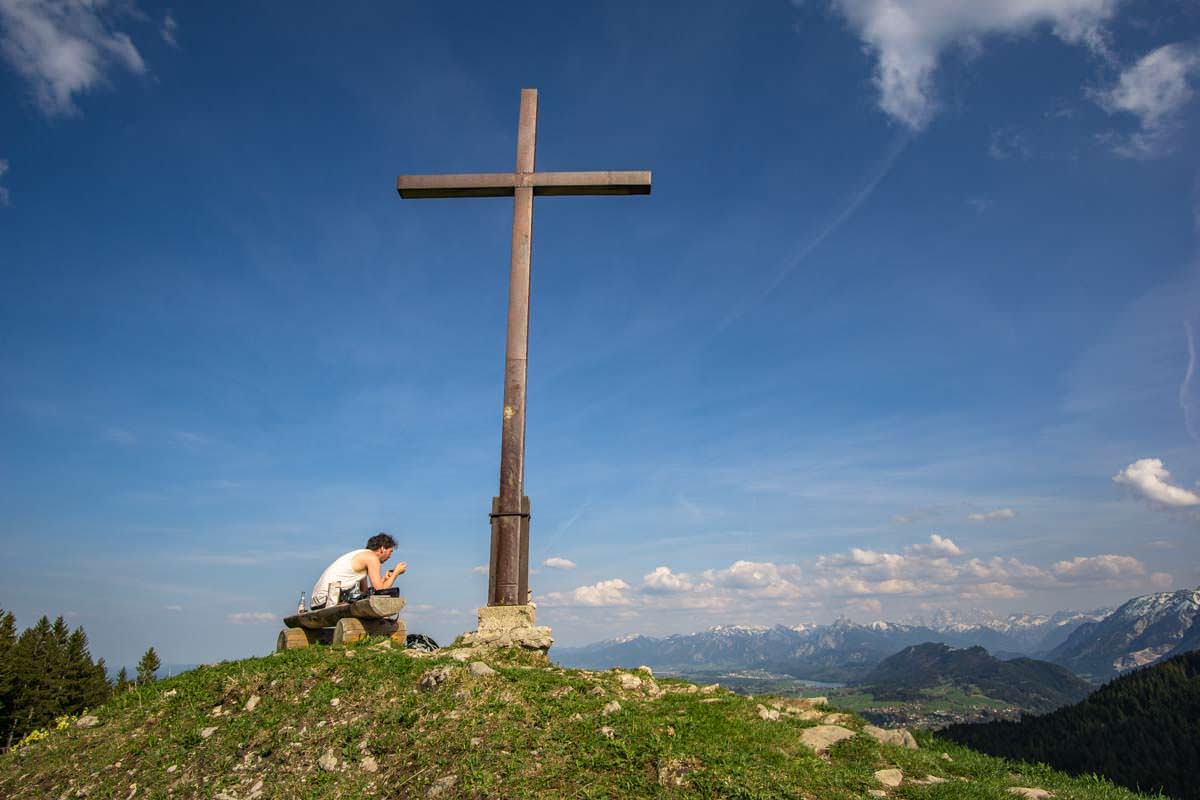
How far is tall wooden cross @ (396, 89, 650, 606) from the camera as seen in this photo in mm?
10953

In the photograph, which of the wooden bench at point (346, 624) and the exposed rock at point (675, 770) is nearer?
the exposed rock at point (675, 770)

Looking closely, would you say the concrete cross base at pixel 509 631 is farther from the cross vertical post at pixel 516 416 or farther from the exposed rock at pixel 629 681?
the exposed rock at pixel 629 681

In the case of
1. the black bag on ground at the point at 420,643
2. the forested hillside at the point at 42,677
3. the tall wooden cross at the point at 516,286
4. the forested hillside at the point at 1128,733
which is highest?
the tall wooden cross at the point at 516,286

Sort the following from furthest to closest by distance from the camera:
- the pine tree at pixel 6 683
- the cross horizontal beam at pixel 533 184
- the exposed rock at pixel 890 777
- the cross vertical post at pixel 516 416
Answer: the pine tree at pixel 6 683 < the cross horizontal beam at pixel 533 184 < the cross vertical post at pixel 516 416 < the exposed rock at pixel 890 777

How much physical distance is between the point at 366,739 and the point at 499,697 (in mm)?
1468

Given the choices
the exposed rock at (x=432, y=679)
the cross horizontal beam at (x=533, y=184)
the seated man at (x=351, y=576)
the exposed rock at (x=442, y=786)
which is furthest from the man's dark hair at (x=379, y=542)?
the cross horizontal beam at (x=533, y=184)

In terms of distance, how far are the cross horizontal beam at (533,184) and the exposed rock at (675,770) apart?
10077 mm

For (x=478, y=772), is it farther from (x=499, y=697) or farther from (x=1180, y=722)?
(x=1180, y=722)

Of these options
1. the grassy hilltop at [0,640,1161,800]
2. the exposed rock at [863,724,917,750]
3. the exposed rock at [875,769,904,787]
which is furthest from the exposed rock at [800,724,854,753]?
the exposed rock at [875,769,904,787]

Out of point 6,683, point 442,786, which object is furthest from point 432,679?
point 6,683

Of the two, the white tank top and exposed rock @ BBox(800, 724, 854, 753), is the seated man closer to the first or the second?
the white tank top

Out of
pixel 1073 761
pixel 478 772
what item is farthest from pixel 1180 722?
pixel 478 772

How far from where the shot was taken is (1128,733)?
384ft

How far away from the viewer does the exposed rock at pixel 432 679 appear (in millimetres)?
7938
